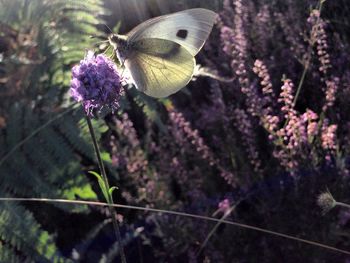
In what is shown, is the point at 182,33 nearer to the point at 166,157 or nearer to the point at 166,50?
the point at 166,50

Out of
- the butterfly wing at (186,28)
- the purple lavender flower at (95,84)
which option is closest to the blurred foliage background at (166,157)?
the butterfly wing at (186,28)

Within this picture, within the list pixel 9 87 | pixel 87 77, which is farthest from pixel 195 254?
pixel 9 87

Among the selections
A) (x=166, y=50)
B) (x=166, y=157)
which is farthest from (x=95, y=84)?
(x=166, y=157)

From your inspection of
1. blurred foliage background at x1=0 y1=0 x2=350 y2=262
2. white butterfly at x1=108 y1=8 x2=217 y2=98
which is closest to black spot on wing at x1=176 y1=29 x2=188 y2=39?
white butterfly at x1=108 y1=8 x2=217 y2=98

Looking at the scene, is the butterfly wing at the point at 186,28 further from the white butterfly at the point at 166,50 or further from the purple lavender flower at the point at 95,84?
the purple lavender flower at the point at 95,84

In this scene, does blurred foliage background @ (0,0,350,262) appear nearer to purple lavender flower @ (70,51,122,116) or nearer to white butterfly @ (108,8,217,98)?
white butterfly @ (108,8,217,98)

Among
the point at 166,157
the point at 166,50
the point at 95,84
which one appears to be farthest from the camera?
the point at 166,157

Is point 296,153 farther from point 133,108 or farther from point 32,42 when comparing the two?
point 32,42
